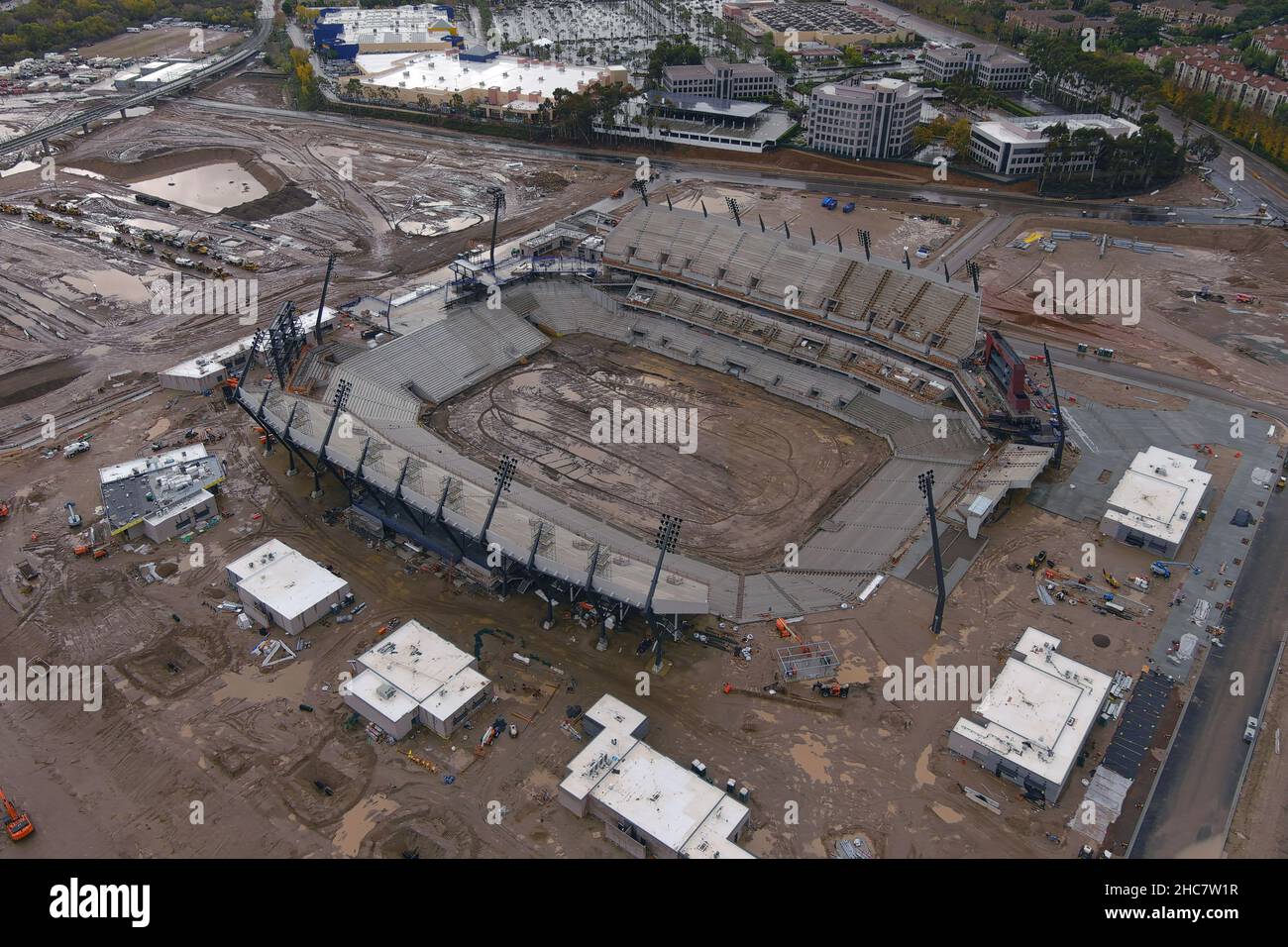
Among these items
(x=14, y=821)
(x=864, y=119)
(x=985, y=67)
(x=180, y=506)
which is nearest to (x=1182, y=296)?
(x=864, y=119)

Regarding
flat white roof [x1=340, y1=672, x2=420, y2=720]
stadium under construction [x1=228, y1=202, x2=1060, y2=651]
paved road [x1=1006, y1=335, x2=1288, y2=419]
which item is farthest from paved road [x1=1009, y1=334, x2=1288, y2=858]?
flat white roof [x1=340, y1=672, x2=420, y2=720]

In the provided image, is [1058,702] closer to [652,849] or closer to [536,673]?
[652,849]

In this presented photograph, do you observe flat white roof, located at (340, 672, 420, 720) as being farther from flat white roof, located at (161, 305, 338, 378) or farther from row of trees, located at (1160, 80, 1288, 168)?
row of trees, located at (1160, 80, 1288, 168)

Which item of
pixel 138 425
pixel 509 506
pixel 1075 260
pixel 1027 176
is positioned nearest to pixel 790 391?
pixel 509 506

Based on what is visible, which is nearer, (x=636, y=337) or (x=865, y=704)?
(x=865, y=704)

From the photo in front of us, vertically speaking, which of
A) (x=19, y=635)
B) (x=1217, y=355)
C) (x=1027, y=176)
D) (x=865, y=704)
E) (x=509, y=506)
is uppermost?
(x=1027, y=176)

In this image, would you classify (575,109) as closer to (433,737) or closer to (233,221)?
(233,221)
